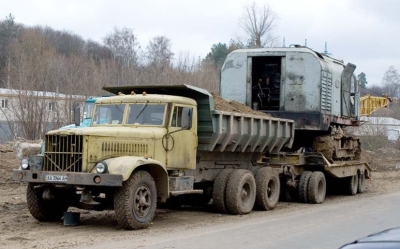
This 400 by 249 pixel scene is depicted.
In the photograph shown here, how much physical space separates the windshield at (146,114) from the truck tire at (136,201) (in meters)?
1.43

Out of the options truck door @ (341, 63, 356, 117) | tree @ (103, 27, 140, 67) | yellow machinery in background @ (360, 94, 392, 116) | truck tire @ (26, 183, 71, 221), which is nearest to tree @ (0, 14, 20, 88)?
tree @ (103, 27, 140, 67)

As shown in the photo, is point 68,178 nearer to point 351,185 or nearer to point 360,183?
point 351,185

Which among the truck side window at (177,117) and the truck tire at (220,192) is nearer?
the truck side window at (177,117)

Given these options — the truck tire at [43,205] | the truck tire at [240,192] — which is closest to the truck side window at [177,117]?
the truck tire at [240,192]

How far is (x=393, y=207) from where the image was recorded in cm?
1675

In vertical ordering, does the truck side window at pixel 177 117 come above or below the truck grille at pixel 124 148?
above

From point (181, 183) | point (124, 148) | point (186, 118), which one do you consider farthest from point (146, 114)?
point (181, 183)

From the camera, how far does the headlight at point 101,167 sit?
12219mm

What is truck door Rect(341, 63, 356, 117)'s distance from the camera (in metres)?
21.6

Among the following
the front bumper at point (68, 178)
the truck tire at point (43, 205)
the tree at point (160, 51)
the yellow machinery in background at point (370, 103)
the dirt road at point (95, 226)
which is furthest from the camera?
the tree at point (160, 51)

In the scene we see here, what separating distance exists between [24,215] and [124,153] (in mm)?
2969

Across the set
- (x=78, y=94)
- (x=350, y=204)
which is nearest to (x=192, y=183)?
(x=350, y=204)

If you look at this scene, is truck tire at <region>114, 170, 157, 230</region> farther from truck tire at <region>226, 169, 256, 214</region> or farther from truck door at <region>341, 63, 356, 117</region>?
truck door at <region>341, 63, 356, 117</region>

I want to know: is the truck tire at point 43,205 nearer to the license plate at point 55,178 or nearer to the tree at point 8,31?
the license plate at point 55,178
